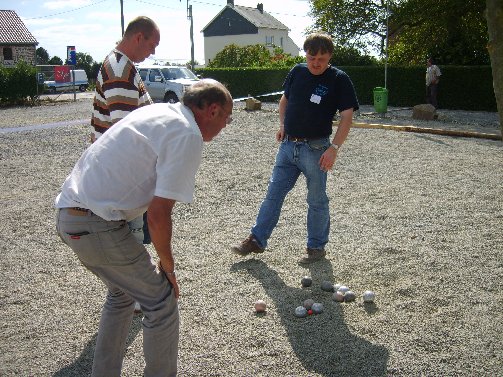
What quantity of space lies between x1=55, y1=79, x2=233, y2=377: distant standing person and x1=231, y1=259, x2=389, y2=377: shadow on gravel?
1033mm

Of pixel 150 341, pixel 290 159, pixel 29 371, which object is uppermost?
pixel 290 159

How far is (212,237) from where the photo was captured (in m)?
5.92

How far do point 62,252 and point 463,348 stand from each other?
12.1 feet

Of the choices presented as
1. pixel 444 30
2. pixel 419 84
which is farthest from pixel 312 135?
pixel 444 30

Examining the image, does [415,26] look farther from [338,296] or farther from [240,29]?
[240,29]

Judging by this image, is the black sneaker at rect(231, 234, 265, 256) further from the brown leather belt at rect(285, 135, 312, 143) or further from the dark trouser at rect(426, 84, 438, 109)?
the dark trouser at rect(426, 84, 438, 109)

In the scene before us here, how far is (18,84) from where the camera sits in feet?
92.9

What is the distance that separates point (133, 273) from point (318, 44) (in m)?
2.76

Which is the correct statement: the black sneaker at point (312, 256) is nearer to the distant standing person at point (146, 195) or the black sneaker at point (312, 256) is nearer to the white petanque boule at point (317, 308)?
the white petanque boule at point (317, 308)

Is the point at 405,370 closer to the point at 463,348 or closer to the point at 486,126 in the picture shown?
the point at 463,348

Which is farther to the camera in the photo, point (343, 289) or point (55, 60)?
point (55, 60)

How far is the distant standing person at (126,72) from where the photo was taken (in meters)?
3.94

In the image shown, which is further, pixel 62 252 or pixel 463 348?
pixel 62 252

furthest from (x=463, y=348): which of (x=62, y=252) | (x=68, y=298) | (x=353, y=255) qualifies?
(x=62, y=252)
